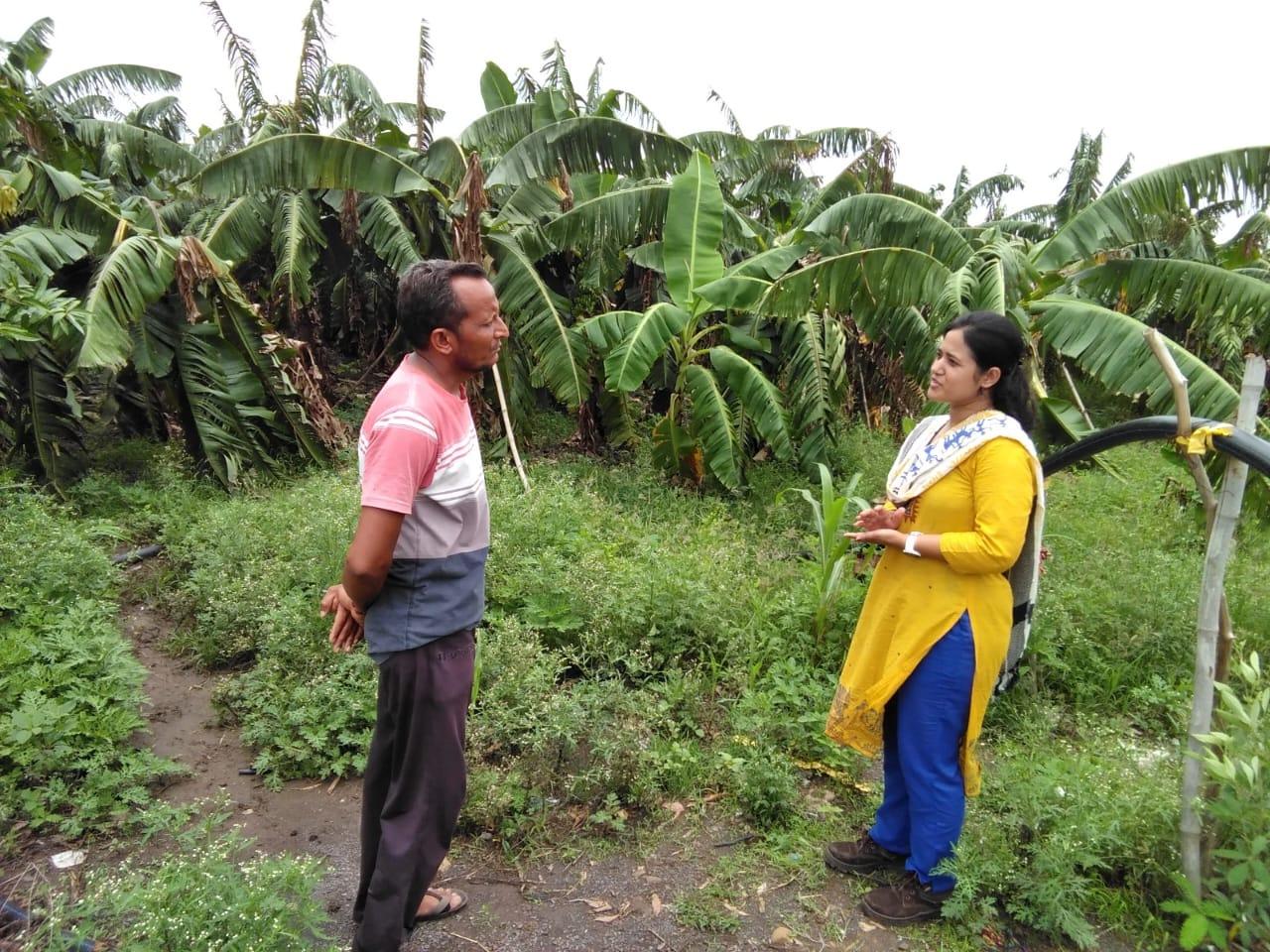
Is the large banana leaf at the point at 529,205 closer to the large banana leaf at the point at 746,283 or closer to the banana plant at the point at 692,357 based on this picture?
the banana plant at the point at 692,357

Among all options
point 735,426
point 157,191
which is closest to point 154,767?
point 735,426

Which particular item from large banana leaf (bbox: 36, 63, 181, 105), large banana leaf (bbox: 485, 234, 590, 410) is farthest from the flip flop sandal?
large banana leaf (bbox: 36, 63, 181, 105)

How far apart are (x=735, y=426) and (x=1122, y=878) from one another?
5337 mm

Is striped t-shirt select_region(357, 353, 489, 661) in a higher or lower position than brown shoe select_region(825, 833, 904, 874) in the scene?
higher

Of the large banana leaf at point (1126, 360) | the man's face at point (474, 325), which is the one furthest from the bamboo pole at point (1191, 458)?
the large banana leaf at point (1126, 360)

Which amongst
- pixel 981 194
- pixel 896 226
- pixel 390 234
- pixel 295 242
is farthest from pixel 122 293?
pixel 981 194

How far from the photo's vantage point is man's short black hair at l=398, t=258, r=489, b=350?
1.93 m

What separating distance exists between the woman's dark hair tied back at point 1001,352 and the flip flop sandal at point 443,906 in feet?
7.64

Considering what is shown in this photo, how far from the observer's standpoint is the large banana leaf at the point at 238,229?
7.86 metres

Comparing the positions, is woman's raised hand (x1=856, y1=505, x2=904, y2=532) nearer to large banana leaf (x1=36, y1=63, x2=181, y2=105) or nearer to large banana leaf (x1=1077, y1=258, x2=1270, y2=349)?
large banana leaf (x1=1077, y1=258, x2=1270, y2=349)

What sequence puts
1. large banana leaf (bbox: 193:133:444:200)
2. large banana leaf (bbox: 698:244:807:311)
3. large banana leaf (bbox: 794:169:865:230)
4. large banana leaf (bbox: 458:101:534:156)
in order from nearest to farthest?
large banana leaf (bbox: 698:244:807:311) < large banana leaf (bbox: 193:133:444:200) < large banana leaf (bbox: 794:169:865:230) < large banana leaf (bbox: 458:101:534:156)

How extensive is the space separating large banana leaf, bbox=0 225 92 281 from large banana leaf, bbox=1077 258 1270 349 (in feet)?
25.6

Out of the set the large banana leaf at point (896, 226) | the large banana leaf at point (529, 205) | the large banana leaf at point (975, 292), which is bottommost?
the large banana leaf at point (975, 292)

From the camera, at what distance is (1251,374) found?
6.79 feet
